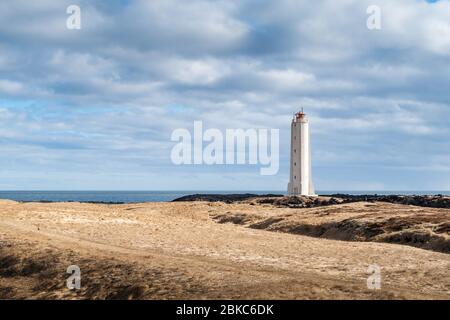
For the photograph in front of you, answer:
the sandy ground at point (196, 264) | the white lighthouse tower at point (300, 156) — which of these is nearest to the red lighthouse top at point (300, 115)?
the white lighthouse tower at point (300, 156)

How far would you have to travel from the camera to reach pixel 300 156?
77.9 meters

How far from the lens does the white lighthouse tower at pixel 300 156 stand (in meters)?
78.2

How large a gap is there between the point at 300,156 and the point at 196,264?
5947 cm

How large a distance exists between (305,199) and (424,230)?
3963 cm

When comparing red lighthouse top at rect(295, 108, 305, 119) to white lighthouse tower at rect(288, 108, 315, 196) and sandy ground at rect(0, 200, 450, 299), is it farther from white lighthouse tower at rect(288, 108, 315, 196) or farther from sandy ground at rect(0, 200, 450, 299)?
sandy ground at rect(0, 200, 450, 299)

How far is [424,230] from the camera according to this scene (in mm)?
32594

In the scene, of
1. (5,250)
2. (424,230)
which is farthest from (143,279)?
(424,230)

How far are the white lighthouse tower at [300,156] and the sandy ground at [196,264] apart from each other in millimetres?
40579

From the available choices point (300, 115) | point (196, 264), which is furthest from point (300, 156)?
point (196, 264)

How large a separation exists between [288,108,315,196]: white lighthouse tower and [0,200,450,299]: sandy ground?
40.6 metres

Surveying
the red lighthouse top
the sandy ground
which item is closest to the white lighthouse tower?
the red lighthouse top

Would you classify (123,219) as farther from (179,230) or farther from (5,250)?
(5,250)

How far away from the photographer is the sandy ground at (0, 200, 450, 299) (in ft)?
51.3

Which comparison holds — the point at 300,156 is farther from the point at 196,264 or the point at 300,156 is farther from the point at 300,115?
the point at 196,264
